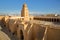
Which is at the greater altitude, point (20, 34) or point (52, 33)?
point (52, 33)

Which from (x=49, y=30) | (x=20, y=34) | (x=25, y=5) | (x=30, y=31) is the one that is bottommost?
(x=20, y=34)

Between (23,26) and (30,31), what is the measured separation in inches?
53.3

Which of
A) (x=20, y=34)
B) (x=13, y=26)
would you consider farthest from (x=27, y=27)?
(x=13, y=26)

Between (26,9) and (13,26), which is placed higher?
(26,9)

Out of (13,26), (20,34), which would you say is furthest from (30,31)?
(13,26)

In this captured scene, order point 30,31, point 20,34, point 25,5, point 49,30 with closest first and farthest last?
point 49,30 < point 30,31 < point 20,34 < point 25,5

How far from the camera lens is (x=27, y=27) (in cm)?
1134

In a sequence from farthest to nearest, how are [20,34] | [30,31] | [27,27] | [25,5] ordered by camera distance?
[25,5] < [20,34] < [27,27] < [30,31]

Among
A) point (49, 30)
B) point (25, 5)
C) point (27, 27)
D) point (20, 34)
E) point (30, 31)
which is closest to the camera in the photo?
point (49, 30)

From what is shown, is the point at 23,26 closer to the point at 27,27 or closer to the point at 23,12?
the point at 27,27

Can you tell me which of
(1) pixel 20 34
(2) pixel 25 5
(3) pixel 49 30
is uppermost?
(2) pixel 25 5

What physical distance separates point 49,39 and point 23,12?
15813 mm

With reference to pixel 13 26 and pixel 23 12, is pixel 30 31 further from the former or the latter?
pixel 23 12

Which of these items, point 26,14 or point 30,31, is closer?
point 30,31
